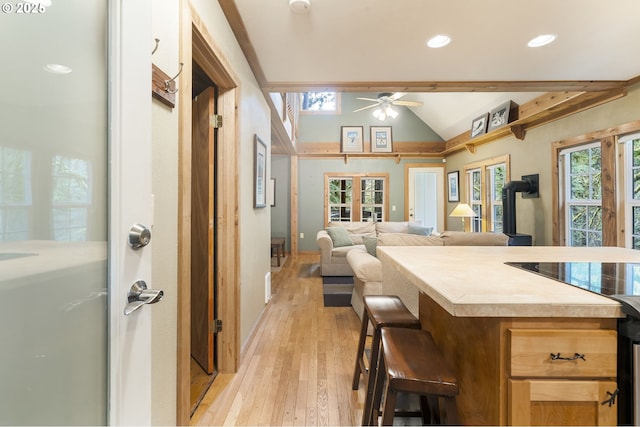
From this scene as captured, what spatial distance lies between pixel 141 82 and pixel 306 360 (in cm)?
208

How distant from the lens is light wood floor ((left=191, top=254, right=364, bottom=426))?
64.0 inches

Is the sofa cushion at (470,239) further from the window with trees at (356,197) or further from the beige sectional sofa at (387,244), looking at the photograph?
the window with trees at (356,197)

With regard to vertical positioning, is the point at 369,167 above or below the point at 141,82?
above

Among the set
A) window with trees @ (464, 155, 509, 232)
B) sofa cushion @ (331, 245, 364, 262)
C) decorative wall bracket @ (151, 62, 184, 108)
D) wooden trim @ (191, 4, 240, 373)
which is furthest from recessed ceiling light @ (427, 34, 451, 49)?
window with trees @ (464, 155, 509, 232)

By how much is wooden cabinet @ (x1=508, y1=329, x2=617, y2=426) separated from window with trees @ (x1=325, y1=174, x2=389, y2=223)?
6421mm

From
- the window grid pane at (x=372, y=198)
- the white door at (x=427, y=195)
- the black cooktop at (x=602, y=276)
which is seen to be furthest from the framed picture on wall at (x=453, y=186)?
the black cooktop at (x=602, y=276)

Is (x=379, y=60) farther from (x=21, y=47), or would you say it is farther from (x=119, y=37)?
(x=21, y=47)

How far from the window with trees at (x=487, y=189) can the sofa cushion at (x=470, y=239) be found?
265 centimetres

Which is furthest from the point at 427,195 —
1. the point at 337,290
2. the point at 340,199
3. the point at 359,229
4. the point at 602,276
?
the point at 602,276

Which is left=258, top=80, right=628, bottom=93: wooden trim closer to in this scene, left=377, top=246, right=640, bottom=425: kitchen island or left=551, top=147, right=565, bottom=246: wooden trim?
left=551, top=147, right=565, bottom=246: wooden trim

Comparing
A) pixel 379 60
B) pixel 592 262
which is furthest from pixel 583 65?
pixel 592 262

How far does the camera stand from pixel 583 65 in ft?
8.73

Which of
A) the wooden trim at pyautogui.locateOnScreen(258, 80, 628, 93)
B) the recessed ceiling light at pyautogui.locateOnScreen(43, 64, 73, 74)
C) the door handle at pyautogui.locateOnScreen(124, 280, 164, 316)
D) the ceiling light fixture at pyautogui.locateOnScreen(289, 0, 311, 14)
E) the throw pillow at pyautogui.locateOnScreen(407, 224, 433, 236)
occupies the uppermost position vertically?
the wooden trim at pyautogui.locateOnScreen(258, 80, 628, 93)

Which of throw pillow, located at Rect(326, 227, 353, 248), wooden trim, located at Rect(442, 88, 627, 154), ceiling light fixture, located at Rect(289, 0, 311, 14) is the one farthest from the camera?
throw pillow, located at Rect(326, 227, 353, 248)
